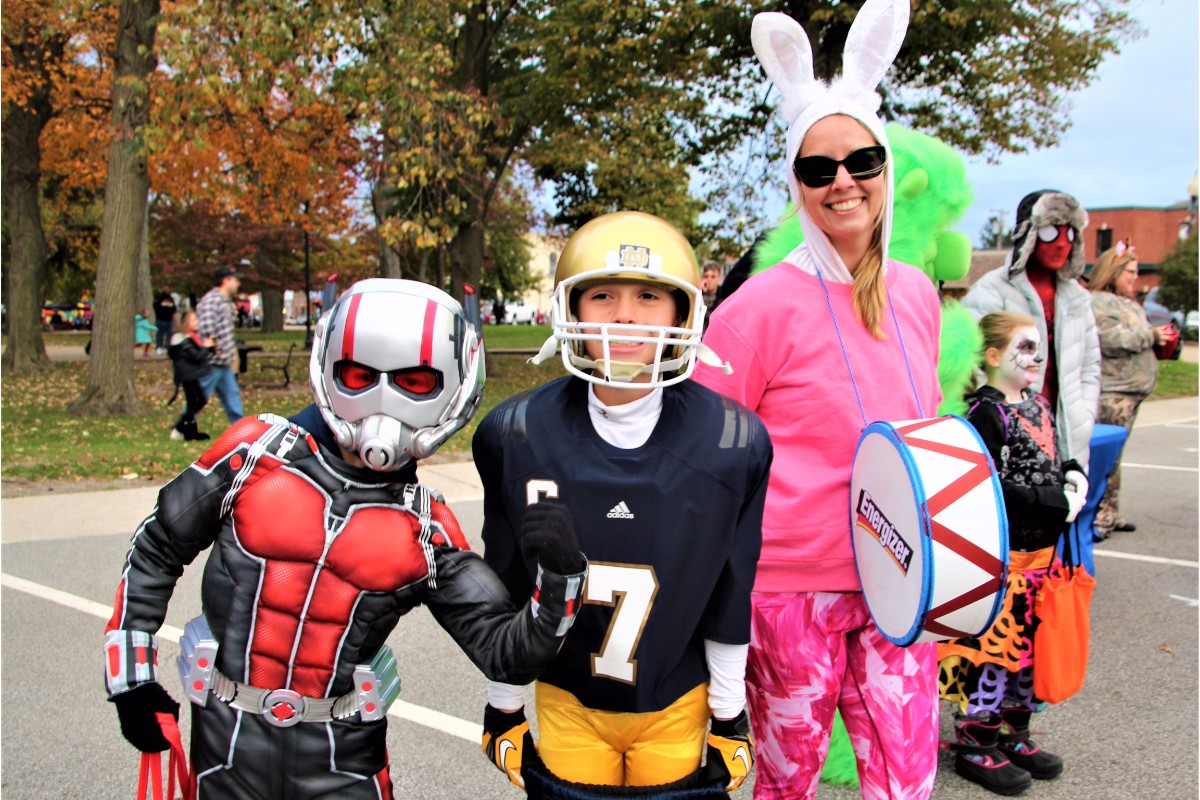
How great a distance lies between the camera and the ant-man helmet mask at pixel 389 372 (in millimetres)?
1924

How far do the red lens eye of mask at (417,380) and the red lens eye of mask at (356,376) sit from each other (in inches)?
1.8

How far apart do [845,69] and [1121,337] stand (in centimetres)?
552

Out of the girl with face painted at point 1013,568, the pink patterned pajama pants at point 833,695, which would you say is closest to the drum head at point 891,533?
the pink patterned pajama pants at point 833,695

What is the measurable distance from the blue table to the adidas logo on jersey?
2.48 meters

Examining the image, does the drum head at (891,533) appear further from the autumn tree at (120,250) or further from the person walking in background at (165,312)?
the person walking in background at (165,312)

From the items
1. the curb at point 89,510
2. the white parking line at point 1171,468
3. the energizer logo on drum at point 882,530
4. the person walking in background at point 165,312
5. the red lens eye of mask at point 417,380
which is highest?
the person walking in background at point 165,312

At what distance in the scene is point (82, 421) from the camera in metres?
12.1

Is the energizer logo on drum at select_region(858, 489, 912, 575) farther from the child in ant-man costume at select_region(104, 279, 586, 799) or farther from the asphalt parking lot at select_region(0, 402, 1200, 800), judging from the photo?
the asphalt parking lot at select_region(0, 402, 1200, 800)

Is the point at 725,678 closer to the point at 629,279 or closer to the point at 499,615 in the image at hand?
the point at 499,615

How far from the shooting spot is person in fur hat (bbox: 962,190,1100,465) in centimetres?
443

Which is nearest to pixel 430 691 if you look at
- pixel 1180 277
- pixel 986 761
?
pixel 986 761

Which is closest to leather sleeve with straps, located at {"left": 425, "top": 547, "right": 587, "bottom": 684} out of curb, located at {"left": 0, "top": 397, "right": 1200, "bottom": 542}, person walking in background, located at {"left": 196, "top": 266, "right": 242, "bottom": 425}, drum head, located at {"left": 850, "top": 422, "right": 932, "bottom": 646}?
drum head, located at {"left": 850, "top": 422, "right": 932, "bottom": 646}

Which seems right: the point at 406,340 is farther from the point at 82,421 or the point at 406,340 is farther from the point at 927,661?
the point at 82,421

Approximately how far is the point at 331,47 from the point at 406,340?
10650mm
